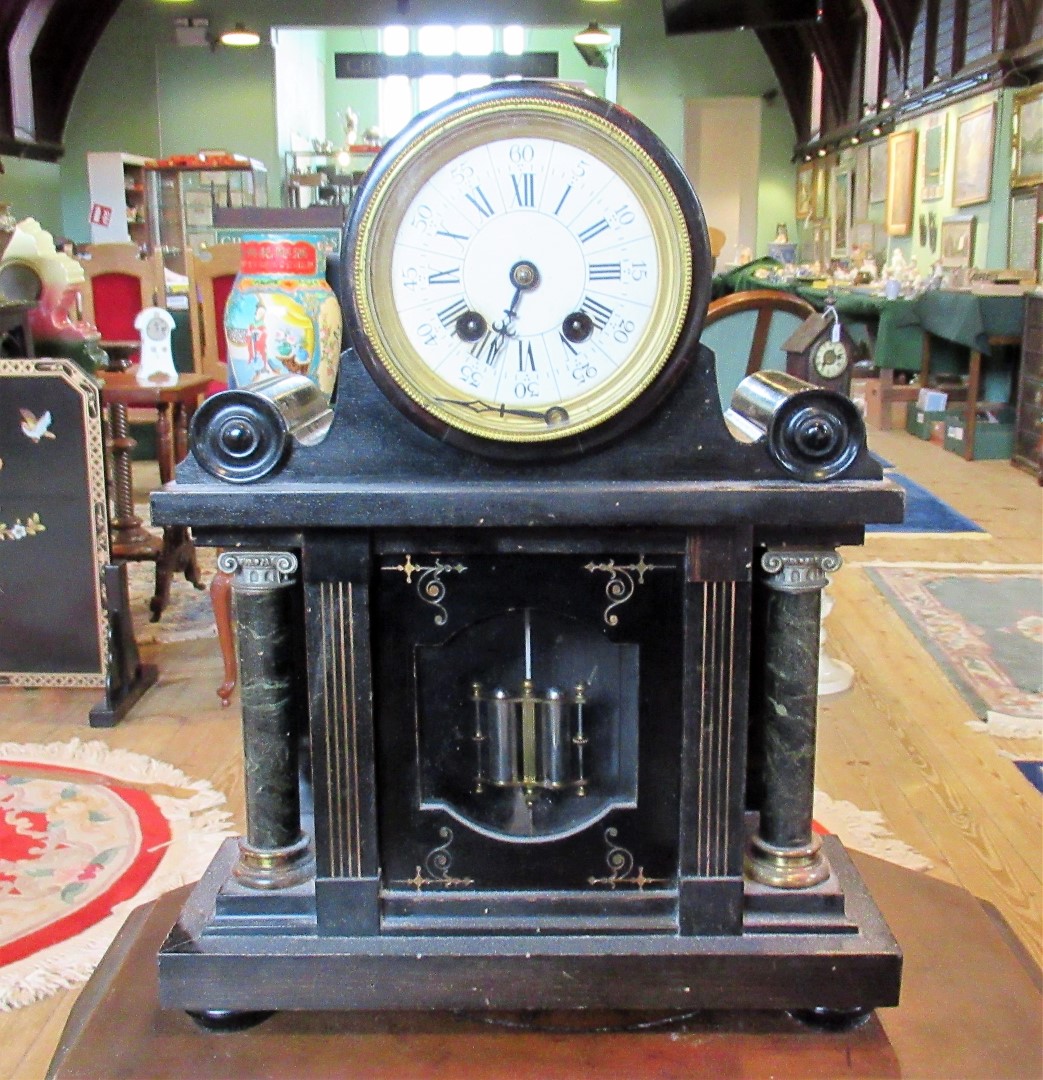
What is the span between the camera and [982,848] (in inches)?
90.1

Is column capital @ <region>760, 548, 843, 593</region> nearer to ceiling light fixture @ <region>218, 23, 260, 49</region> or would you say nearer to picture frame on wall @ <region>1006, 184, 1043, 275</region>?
picture frame on wall @ <region>1006, 184, 1043, 275</region>

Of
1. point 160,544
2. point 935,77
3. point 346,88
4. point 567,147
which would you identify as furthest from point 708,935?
point 346,88

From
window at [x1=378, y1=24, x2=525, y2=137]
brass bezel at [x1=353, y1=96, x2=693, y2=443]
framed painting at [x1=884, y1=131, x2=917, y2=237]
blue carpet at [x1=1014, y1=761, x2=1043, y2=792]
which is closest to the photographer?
brass bezel at [x1=353, y1=96, x2=693, y2=443]

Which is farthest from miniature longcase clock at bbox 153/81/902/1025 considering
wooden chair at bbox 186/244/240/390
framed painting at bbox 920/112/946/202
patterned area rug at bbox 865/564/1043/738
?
framed painting at bbox 920/112/946/202

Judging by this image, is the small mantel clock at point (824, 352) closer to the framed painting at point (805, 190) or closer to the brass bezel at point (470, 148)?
the brass bezel at point (470, 148)

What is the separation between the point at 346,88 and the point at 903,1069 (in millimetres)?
17343

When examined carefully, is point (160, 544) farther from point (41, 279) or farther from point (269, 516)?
point (269, 516)

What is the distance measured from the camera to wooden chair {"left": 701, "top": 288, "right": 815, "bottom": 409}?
377cm

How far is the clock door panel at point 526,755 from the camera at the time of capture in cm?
122

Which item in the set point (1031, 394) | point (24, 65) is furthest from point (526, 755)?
point (24, 65)

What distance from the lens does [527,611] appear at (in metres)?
1.22

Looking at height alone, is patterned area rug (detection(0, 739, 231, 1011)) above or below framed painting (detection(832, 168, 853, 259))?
below

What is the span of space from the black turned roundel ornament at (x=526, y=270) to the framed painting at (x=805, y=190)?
12540mm

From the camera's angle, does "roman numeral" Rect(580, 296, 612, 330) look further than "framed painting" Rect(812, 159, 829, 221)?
No
